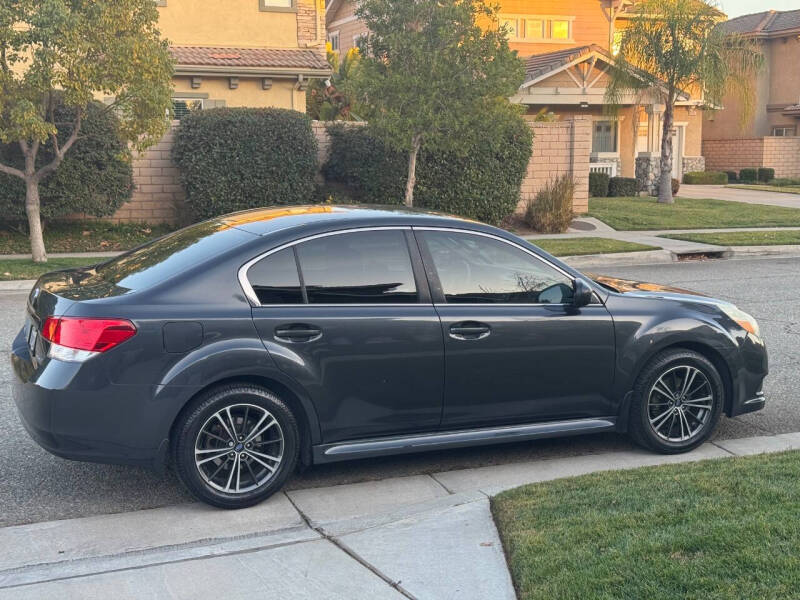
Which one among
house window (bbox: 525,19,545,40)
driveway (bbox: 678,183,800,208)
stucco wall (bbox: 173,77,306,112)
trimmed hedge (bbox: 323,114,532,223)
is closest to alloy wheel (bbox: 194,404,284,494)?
trimmed hedge (bbox: 323,114,532,223)

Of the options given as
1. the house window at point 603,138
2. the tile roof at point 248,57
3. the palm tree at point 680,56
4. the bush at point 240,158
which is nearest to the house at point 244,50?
the tile roof at point 248,57

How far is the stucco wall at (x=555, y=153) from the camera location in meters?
22.1

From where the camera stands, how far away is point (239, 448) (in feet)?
16.4

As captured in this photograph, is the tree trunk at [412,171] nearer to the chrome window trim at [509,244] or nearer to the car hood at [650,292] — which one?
the car hood at [650,292]

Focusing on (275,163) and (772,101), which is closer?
(275,163)

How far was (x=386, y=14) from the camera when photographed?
17.5 m

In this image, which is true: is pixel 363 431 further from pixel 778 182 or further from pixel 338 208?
pixel 778 182

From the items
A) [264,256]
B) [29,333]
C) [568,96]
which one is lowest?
[29,333]

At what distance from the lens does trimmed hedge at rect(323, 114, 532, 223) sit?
19625 millimetres

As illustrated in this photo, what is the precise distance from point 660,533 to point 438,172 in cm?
1619

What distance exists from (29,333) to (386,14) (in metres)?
13.6

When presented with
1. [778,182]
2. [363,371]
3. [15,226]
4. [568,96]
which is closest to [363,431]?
[363,371]

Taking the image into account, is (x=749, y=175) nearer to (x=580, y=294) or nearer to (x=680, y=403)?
(x=680, y=403)

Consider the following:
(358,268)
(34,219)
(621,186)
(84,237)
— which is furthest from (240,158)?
(621,186)
